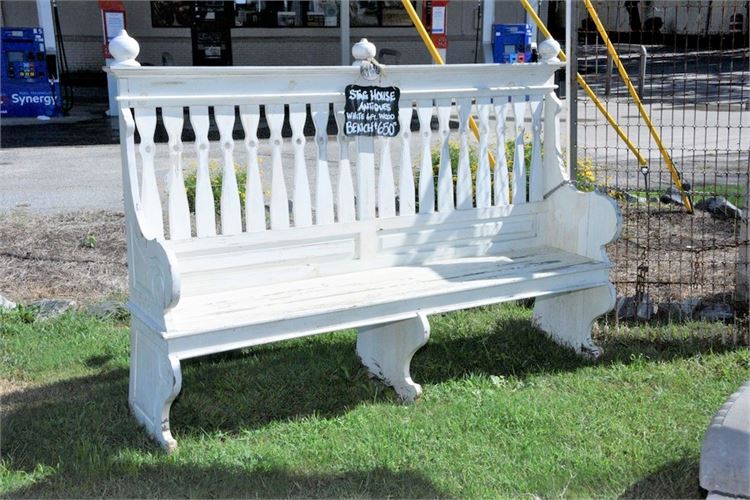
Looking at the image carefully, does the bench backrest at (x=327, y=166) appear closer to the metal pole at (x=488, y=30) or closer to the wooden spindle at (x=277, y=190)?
the wooden spindle at (x=277, y=190)

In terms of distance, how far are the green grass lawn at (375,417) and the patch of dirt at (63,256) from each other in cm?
56

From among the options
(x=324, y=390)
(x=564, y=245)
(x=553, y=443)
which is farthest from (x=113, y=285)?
(x=553, y=443)

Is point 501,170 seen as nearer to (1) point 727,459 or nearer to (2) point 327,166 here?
(2) point 327,166

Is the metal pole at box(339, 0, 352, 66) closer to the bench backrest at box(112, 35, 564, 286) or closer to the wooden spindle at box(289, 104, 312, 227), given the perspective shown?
the bench backrest at box(112, 35, 564, 286)

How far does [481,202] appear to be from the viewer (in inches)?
180

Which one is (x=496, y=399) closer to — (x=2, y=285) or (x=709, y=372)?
(x=709, y=372)

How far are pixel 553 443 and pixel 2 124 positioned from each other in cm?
1215

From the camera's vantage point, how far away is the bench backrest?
3672 millimetres

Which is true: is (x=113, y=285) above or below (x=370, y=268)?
below

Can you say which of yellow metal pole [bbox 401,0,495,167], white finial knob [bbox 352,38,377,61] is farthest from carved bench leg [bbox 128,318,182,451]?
yellow metal pole [bbox 401,0,495,167]

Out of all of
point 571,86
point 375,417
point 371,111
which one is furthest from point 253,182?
point 571,86

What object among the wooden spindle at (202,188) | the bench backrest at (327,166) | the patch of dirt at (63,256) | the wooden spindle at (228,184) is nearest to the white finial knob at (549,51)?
the bench backrest at (327,166)

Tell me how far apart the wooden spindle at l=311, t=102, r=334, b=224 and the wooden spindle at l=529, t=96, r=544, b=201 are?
47.1 inches

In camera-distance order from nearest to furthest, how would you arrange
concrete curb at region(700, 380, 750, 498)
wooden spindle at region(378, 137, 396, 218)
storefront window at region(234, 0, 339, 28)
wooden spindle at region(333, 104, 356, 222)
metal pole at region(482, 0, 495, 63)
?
1. concrete curb at region(700, 380, 750, 498)
2. wooden spindle at region(333, 104, 356, 222)
3. wooden spindle at region(378, 137, 396, 218)
4. metal pole at region(482, 0, 495, 63)
5. storefront window at region(234, 0, 339, 28)
